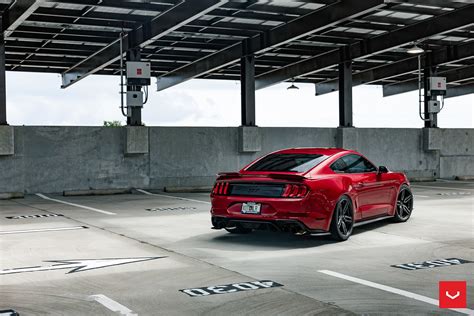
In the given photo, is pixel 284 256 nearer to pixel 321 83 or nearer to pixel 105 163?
Answer: pixel 105 163

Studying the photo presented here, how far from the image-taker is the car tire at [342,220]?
365 inches

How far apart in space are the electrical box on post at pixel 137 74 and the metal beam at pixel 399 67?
13437 mm

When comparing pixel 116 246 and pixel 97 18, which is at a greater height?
pixel 97 18

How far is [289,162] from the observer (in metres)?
9.98

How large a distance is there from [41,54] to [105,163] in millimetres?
10054

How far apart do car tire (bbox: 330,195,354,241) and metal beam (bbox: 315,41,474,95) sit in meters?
18.8

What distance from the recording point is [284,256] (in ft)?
26.8

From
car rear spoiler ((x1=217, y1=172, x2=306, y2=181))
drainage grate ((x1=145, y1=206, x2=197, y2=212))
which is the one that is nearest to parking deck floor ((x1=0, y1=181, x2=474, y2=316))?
car rear spoiler ((x1=217, y1=172, x2=306, y2=181))

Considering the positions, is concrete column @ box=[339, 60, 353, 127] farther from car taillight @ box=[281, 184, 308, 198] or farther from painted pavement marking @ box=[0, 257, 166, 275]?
painted pavement marking @ box=[0, 257, 166, 275]

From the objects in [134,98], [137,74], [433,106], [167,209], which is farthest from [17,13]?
[433,106]

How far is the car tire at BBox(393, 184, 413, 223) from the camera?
1162cm

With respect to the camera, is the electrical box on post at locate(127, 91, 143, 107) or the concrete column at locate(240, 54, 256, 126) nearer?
the electrical box on post at locate(127, 91, 143, 107)

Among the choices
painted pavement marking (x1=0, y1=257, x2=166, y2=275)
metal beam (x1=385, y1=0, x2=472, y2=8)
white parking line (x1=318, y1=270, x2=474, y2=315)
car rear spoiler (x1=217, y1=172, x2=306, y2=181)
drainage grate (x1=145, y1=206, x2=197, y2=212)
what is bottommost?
white parking line (x1=318, y1=270, x2=474, y2=315)

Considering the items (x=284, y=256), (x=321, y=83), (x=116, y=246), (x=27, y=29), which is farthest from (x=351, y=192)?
(x=321, y=83)
